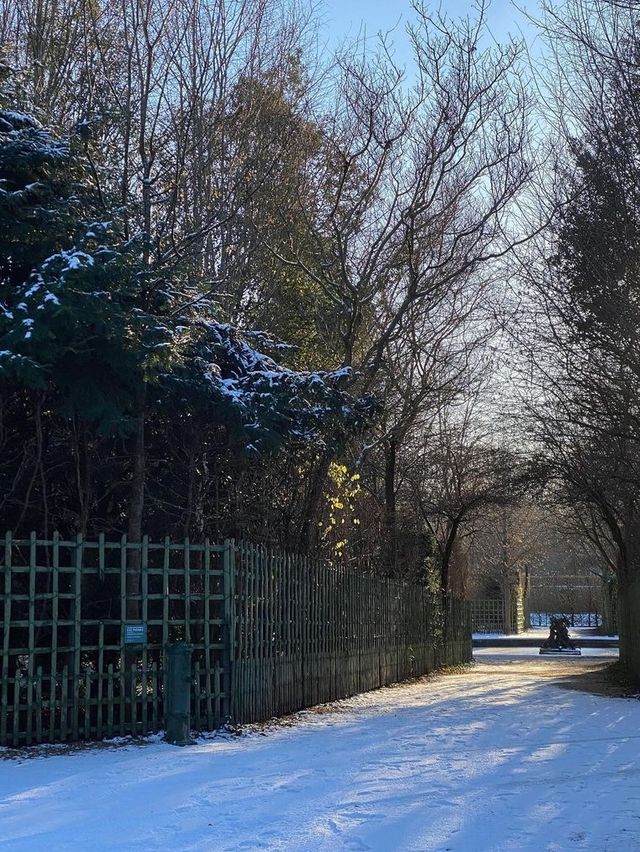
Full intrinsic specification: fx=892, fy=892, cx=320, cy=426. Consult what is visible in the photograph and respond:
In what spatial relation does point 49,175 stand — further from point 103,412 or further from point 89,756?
point 89,756

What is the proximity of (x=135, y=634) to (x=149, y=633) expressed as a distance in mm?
912

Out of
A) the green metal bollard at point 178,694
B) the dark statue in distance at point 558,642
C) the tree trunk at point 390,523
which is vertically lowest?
the dark statue in distance at point 558,642

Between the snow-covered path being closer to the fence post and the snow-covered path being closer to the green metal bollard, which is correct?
the green metal bollard

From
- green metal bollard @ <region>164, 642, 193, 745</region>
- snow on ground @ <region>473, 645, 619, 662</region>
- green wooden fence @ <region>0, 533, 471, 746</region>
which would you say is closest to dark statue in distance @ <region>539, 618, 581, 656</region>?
snow on ground @ <region>473, 645, 619, 662</region>

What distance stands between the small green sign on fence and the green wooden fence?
0.04 metres

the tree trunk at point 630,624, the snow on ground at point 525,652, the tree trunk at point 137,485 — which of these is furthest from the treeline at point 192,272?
the snow on ground at point 525,652

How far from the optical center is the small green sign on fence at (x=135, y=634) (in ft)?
31.1

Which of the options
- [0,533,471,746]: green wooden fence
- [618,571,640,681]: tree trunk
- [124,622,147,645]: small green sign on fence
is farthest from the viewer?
[618,571,640,681]: tree trunk

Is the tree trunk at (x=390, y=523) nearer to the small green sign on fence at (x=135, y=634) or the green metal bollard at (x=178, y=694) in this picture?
the small green sign on fence at (x=135, y=634)

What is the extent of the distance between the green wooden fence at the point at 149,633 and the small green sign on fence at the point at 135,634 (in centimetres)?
4

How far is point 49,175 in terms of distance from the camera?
1017 centimetres

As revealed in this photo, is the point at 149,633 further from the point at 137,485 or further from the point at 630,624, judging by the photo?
the point at 630,624

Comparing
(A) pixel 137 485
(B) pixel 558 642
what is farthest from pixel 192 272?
(B) pixel 558 642

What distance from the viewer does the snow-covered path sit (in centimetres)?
580
